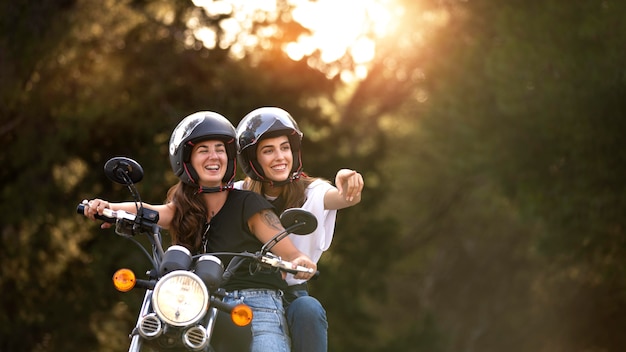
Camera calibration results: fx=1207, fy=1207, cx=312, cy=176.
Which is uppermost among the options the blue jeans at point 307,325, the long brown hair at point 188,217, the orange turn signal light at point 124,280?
the long brown hair at point 188,217

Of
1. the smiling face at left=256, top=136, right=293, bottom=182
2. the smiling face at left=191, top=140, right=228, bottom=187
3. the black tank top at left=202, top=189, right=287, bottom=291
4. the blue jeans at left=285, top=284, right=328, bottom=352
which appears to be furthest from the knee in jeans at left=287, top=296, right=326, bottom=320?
the smiling face at left=256, top=136, right=293, bottom=182

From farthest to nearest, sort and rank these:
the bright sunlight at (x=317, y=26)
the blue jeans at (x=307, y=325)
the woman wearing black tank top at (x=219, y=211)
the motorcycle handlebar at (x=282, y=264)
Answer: the bright sunlight at (x=317, y=26) < the woman wearing black tank top at (x=219, y=211) < the blue jeans at (x=307, y=325) < the motorcycle handlebar at (x=282, y=264)

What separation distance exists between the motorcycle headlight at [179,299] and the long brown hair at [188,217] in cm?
119

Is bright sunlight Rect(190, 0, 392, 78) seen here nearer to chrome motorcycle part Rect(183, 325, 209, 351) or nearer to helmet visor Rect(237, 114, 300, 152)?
helmet visor Rect(237, 114, 300, 152)

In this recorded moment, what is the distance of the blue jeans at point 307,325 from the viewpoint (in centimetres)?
561

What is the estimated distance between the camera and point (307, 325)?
→ 18.4ft

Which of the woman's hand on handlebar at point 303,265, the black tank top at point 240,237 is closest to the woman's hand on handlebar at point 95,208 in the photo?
the black tank top at point 240,237

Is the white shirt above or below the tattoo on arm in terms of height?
above

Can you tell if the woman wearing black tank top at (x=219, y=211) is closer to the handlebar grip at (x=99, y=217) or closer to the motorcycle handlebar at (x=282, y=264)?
the handlebar grip at (x=99, y=217)

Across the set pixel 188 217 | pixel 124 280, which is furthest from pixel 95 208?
pixel 124 280

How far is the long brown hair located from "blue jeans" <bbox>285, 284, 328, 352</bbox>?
60 centimetres

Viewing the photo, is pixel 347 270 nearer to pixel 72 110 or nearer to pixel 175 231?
pixel 72 110

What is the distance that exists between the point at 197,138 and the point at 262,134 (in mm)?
654

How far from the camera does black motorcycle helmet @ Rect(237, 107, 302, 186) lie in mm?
6527
